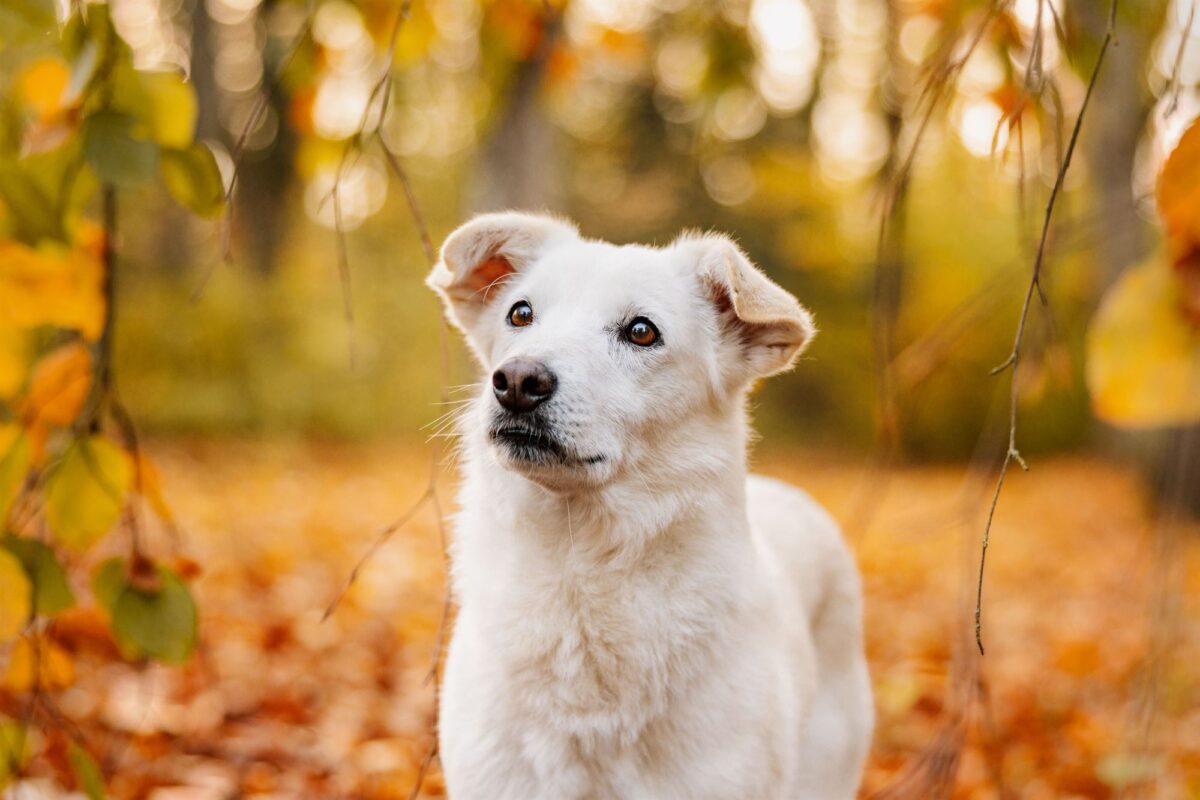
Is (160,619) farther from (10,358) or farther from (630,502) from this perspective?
(630,502)

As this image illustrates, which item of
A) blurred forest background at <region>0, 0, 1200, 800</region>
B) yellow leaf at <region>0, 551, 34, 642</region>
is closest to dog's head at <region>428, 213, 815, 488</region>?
blurred forest background at <region>0, 0, 1200, 800</region>

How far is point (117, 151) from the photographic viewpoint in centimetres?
219

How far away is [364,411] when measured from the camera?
1570cm

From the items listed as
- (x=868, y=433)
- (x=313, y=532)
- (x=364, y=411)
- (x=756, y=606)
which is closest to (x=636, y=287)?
(x=756, y=606)

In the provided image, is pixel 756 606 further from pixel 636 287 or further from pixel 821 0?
pixel 821 0

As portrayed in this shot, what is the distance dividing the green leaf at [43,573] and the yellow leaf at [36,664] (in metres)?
0.20

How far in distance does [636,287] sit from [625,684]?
100cm

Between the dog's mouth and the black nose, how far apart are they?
50mm

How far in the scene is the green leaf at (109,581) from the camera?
8.19 feet

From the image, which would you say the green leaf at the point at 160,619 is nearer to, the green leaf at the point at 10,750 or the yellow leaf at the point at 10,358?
the green leaf at the point at 10,750

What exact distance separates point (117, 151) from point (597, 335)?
3.75ft

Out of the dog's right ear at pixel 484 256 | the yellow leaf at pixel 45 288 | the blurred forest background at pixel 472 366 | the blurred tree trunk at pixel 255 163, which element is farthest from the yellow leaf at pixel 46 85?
the blurred tree trunk at pixel 255 163

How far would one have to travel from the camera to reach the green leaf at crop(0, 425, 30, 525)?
231 centimetres

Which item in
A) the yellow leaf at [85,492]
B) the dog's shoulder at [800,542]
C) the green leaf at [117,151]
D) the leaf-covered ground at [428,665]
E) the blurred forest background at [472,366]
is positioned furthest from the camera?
the leaf-covered ground at [428,665]
